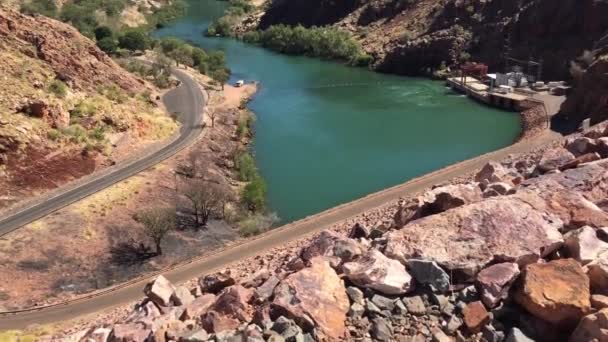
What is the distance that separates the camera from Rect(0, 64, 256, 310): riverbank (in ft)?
133

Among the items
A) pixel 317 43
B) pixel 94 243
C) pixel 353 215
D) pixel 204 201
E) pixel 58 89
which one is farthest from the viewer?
pixel 317 43

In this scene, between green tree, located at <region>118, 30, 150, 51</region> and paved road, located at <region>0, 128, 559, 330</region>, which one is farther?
green tree, located at <region>118, 30, 150, 51</region>

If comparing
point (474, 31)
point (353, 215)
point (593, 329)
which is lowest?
point (353, 215)

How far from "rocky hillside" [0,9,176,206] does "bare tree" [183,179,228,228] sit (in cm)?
1220

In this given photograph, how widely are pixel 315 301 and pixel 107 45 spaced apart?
100408 mm

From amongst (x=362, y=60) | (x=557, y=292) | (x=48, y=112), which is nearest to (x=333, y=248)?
(x=557, y=292)

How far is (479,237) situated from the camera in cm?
1766

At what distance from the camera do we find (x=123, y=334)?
17375 millimetres

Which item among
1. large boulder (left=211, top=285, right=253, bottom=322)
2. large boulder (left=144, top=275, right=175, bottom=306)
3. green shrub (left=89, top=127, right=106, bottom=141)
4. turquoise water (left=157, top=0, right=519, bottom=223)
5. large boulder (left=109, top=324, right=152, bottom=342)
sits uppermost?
large boulder (left=211, top=285, right=253, bottom=322)

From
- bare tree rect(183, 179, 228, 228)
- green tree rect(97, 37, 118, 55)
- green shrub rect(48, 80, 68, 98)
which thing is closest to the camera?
bare tree rect(183, 179, 228, 228)

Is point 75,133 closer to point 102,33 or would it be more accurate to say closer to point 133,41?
point 133,41

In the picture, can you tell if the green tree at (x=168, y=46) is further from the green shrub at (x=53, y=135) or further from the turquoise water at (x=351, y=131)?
the green shrub at (x=53, y=135)

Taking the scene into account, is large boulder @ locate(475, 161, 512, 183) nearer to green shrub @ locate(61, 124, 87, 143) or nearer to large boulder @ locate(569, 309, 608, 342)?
large boulder @ locate(569, 309, 608, 342)

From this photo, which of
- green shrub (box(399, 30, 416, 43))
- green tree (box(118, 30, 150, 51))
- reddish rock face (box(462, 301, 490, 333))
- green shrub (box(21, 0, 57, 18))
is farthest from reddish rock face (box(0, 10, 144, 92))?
green shrub (box(399, 30, 416, 43))
